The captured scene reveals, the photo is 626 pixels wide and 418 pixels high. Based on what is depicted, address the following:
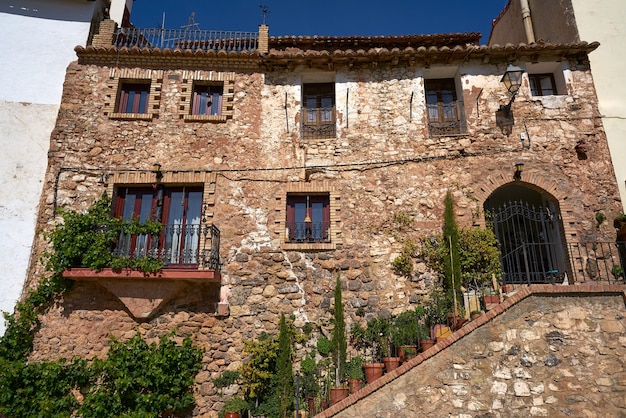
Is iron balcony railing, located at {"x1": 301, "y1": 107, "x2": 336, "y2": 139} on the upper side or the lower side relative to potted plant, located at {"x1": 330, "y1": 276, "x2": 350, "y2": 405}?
upper

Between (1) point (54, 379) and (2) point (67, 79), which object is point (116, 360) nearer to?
(1) point (54, 379)

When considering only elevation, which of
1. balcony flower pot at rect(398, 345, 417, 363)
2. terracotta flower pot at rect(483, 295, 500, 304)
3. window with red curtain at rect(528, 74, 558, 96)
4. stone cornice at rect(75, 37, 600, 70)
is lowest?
balcony flower pot at rect(398, 345, 417, 363)

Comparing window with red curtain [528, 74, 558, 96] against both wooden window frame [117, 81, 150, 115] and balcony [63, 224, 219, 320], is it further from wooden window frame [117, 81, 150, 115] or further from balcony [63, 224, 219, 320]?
wooden window frame [117, 81, 150, 115]

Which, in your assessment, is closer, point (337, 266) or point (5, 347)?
point (5, 347)

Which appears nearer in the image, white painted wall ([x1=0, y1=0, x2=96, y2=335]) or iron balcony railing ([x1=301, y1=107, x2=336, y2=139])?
white painted wall ([x1=0, y1=0, x2=96, y2=335])

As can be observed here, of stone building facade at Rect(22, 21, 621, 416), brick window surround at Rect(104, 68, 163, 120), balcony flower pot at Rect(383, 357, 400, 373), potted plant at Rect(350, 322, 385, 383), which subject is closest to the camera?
balcony flower pot at Rect(383, 357, 400, 373)

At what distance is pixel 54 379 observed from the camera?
8.77 metres

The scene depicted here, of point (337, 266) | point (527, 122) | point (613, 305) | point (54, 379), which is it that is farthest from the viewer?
point (527, 122)

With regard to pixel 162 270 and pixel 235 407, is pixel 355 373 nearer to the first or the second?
pixel 235 407

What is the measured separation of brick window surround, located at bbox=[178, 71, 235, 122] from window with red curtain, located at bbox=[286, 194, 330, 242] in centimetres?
280

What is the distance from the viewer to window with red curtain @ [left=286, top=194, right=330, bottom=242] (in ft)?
33.4

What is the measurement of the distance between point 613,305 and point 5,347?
37.9 ft

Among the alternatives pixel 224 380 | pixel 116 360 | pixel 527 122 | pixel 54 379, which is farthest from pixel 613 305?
pixel 54 379

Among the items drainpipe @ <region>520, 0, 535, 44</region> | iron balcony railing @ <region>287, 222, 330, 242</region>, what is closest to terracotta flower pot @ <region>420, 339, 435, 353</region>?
iron balcony railing @ <region>287, 222, 330, 242</region>
